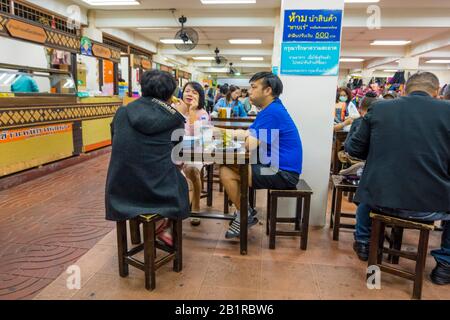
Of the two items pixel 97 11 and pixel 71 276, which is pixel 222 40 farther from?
pixel 71 276

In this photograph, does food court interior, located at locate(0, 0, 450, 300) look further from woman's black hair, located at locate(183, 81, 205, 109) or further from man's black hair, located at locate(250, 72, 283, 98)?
woman's black hair, located at locate(183, 81, 205, 109)

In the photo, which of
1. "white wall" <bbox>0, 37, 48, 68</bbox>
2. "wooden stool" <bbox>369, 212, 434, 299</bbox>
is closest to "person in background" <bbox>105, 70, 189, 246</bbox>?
"wooden stool" <bbox>369, 212, 434, 299</bbox>

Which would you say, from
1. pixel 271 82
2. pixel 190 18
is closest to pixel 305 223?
pixel 271 82

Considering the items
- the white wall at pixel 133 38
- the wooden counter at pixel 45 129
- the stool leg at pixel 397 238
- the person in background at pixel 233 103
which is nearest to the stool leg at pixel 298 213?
the stool leg at pixel 397 238

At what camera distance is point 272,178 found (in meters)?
2.75

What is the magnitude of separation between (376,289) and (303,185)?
0.96m

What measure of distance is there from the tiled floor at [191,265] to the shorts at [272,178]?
52 centimetres

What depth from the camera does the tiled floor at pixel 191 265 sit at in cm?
218

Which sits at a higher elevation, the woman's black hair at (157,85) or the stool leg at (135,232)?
the woman's black hair at (157,85)

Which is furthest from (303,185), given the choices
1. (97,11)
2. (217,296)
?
(97,11)

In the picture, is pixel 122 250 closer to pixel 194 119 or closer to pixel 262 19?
pixel 194 119

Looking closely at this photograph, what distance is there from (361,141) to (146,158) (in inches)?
56.4

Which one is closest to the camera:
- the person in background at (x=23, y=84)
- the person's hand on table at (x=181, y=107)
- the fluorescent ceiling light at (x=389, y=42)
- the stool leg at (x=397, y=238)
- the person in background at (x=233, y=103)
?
the stool leg at (x=397, y=238)

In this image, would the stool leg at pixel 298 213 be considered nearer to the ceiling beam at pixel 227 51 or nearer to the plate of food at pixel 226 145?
the plate of food at pixel 226 145
